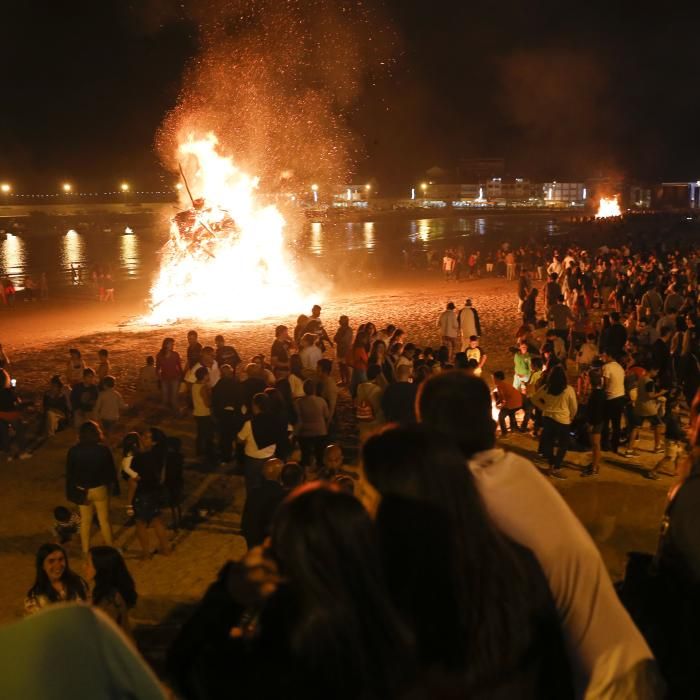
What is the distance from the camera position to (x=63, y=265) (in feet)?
140

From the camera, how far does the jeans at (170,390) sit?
11539 mm

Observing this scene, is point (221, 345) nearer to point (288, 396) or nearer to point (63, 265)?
point (288, 396)

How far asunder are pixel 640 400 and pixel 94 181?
11290 centimetres

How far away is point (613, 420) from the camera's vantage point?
9227 millimetres

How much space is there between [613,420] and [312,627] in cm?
836

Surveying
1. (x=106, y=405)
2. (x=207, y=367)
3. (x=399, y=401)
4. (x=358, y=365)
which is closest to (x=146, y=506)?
(x=399, y=401)

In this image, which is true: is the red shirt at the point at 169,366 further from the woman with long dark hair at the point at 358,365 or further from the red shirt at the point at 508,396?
the red shirt at the point at 508,396

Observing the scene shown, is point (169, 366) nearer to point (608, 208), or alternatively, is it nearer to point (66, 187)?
point (608, 208)

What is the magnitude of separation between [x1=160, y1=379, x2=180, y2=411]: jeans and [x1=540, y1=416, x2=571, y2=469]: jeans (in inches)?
237

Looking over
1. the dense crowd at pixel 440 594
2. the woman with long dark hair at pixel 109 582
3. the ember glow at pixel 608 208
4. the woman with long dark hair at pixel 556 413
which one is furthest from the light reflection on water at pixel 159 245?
Answer: the dense crowd at pixel 440 594

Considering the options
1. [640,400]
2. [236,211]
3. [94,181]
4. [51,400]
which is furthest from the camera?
[94,181]

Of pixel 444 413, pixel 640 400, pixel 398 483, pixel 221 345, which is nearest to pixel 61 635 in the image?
pixel 398 483

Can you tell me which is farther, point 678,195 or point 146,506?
point 678,195

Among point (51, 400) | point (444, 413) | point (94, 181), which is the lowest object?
point (51, 400)
